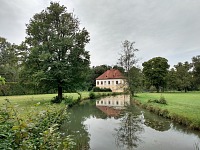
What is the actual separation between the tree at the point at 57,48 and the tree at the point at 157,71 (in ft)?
101

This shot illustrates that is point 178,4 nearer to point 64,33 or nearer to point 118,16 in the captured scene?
point 118,16

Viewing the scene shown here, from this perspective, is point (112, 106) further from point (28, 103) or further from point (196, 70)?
point (196, 70)

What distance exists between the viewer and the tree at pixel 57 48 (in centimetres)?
1797

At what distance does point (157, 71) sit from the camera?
4706 centimetres

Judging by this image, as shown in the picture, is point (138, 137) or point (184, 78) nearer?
point (138, 137)

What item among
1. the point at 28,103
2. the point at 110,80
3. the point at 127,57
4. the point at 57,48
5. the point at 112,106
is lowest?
the point at 112,106

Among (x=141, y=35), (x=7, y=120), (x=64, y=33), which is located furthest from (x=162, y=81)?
(x=7, y=120)

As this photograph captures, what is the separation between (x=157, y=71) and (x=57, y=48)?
113ft

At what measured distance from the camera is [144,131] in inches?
383

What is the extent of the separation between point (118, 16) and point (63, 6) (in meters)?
7.05

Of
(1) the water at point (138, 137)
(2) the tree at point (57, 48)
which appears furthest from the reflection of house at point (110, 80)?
(1) the water at point (138, 137)

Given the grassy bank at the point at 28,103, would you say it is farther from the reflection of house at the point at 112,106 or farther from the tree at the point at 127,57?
the tree at the point at 127,57

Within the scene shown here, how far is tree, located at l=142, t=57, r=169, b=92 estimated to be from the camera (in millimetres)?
47000

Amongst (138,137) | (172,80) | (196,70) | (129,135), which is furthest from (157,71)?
(138,137)
